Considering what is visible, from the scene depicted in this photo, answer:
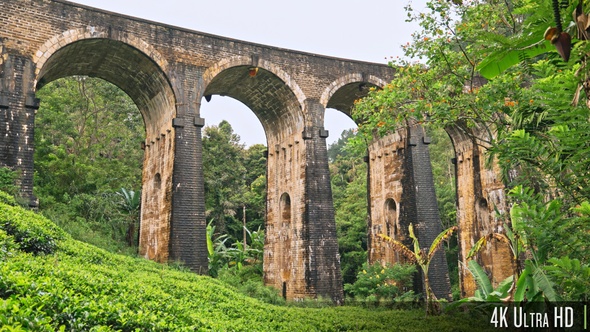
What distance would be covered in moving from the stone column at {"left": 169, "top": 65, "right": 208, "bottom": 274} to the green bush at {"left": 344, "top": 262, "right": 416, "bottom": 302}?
5.08 metres

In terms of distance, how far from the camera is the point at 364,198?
26250mm

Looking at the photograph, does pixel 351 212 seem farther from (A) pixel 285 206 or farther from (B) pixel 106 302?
(B) pixel 106 302

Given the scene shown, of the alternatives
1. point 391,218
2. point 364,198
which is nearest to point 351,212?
point 364,198

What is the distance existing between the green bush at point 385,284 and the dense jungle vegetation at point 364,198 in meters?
0.05

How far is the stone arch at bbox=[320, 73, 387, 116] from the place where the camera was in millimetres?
16188

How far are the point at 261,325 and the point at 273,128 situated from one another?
10753mm

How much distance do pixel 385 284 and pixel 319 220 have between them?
9.52ft

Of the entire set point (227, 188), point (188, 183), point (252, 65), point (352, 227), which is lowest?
point (352, 227)

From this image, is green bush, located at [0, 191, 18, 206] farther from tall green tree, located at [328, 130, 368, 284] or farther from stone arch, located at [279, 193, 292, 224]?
tall green tree, located at [328, 130, 368, 284]

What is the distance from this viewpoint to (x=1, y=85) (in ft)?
37.5

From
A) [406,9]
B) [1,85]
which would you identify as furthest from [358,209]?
[1,85]

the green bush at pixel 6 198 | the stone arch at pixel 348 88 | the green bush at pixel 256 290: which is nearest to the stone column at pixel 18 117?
the green bush at pixel 6 198

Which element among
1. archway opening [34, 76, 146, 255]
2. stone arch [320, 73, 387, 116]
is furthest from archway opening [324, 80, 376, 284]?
archway opening [34, 76, 146, 255]

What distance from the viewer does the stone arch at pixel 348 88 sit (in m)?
16.2
